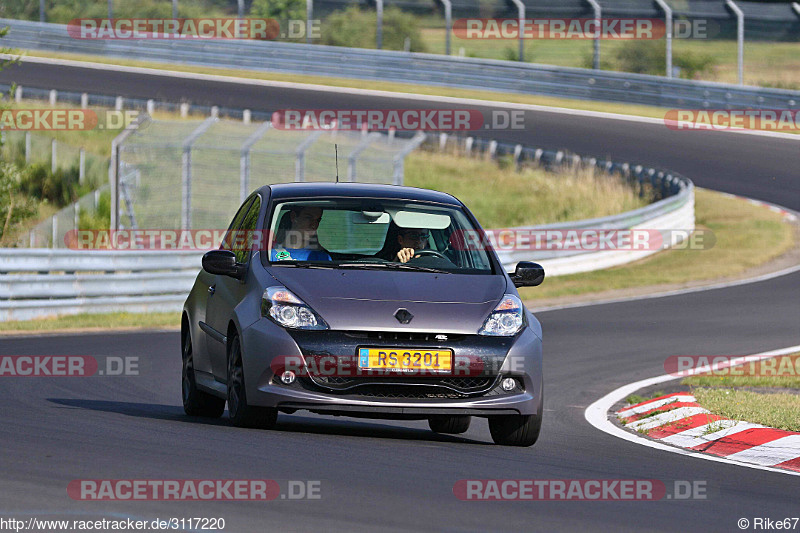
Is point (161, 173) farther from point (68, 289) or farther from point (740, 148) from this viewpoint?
point (740, 148)

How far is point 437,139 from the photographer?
3709 centimetres

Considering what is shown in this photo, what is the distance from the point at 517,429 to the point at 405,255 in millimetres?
1353

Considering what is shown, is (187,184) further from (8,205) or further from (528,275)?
(528,275)

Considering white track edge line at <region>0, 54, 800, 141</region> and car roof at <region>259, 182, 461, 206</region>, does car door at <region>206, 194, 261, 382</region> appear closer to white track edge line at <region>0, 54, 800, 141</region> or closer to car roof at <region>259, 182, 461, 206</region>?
car roof at <region>259, 182, 461, 206</region>

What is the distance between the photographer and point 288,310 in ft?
27.6

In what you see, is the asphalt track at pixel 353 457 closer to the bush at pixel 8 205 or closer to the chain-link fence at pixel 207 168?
the chain-link fence at pixel 207 168

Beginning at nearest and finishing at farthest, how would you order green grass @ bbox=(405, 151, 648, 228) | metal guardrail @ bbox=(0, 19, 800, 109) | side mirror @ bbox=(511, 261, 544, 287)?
side mirror @ bbox=(511, 261, 544, 287) < green grass @ bbox=(405, 151, 648, 228) < metal guardrail @ bbox=(0, 19, 800, 109)

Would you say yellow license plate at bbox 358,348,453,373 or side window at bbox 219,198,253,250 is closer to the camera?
yellow license plate at bbox 358,348,453,373

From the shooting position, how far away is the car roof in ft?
31.4

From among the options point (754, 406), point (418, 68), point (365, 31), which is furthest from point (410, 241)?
point (365, 31)

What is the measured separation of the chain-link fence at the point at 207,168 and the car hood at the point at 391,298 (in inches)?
543

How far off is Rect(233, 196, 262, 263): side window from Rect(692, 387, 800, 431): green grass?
361cm

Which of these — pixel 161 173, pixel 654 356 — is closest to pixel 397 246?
pixel 654 356

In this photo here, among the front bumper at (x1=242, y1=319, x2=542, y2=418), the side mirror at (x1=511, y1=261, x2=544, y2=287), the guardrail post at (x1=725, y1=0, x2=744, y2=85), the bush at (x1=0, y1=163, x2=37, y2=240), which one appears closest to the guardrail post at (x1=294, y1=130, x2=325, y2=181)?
the bush at (x1=0, y1=163, x2=37, y2=240)
